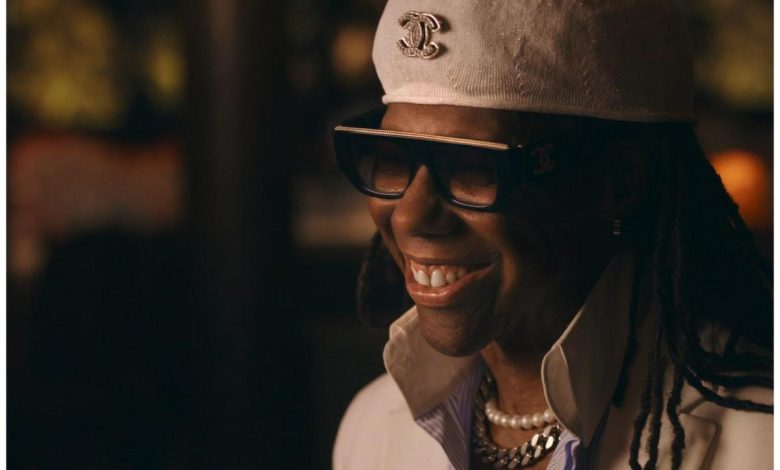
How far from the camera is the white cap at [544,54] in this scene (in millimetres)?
629

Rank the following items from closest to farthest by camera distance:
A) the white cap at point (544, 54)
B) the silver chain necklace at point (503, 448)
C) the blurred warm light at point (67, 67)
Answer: the white cap at point (544, 54) < the silver chain necklace at point (503, 448) < the blurred warm light at point (67, 67)

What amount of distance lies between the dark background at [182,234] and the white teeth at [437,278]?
0.71ft

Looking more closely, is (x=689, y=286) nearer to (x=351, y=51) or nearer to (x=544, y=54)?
(x=544, y=54)

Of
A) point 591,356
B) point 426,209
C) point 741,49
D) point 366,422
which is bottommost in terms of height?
point 366,422

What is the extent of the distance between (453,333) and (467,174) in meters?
0.10

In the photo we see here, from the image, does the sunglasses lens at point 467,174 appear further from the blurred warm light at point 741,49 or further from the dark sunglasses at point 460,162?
the blurred warm light at point 741,49

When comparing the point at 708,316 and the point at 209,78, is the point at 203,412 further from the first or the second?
the point at 708,316

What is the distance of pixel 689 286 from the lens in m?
0.68

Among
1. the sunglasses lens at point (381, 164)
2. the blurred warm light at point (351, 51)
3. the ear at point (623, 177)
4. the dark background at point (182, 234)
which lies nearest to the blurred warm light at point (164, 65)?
the dark background at point (182, 234)

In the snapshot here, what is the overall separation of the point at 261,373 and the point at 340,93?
26cm

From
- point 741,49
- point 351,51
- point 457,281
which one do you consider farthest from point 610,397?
point 351,51

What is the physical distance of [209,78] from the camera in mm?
911

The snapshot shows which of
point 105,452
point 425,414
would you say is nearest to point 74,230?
point 105,452

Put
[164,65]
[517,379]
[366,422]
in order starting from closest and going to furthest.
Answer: [517,379] < [366,422] < [164,65]
